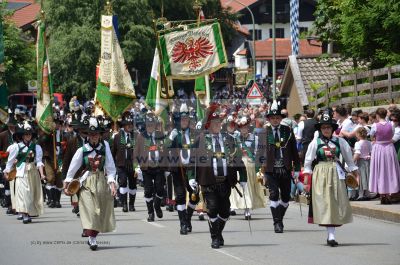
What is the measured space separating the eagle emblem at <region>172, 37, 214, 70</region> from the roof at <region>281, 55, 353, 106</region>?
39.2 feet

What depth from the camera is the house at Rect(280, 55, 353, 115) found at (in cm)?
4003

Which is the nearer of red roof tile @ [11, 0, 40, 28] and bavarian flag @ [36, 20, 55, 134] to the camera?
bavarian flag @ [36, 20, 55, 134]

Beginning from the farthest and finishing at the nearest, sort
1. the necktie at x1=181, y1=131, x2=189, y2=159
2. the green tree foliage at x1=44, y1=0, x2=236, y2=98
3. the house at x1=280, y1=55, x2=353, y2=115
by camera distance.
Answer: the green tree foliage at x1=44, y1=0, x2=236, y2=98 → the house at x1=280, y1=55, x2=353, y2=115 → the necktie at x1=181, y1=131, x2=189, y2=159

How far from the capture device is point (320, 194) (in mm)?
15508

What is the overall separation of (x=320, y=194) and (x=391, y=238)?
1548 mm

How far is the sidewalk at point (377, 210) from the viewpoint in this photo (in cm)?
1888

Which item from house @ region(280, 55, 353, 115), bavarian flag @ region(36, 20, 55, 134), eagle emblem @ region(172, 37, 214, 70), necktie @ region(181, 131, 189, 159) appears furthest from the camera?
house @ region(280, 55, 353, 115)

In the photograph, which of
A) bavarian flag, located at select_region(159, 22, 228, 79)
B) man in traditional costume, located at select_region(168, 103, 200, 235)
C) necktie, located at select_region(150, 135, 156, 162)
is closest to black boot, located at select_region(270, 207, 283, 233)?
man in traditional costume, located at select_region(168, 103, 200, 235)

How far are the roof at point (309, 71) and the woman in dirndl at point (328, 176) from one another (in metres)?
23.9

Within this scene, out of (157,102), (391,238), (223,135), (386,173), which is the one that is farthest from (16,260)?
(157,102)

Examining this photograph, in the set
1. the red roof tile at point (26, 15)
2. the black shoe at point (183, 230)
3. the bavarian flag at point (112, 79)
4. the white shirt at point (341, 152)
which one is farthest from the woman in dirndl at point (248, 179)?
the red roof tile at point (26, 15)

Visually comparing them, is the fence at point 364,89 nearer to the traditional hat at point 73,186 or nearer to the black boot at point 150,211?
the black boot at point 150,211

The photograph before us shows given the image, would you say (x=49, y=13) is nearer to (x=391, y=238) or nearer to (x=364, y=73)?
(x=364, y=73)

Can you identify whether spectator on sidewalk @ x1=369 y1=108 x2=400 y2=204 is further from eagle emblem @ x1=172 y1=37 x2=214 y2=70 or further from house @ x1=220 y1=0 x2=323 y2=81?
house @ x1=220 y1=0 x2=323 y2=81
